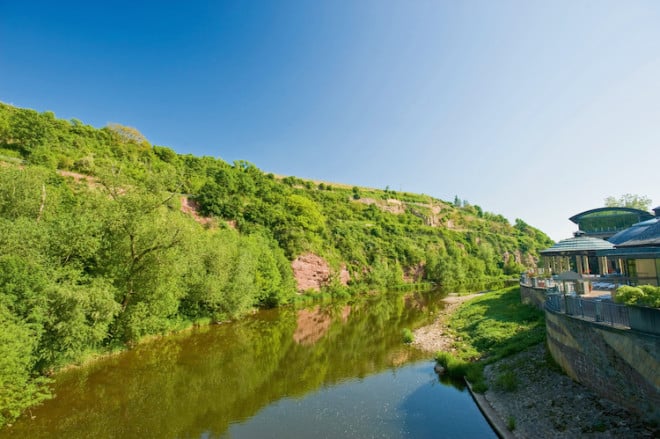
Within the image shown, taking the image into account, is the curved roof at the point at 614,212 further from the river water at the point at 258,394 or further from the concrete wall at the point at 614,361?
the concrete wall at the point at 614,361

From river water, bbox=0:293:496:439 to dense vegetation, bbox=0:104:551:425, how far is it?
1798 mm

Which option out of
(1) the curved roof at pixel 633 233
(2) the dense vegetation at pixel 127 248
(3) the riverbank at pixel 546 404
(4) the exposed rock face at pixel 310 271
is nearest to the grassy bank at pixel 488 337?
(3) the riverbank at pixel 546 404

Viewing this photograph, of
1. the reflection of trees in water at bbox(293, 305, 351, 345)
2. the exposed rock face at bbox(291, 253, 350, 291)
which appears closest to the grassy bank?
the reflection of trees in water at bbox(293, 305, 351, 345)

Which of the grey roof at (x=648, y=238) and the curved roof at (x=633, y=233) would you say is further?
the curved roof at (x=633, y=233)

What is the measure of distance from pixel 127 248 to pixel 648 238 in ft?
93.2

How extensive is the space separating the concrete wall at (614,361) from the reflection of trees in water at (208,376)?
1005cm

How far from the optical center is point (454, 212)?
145 metres

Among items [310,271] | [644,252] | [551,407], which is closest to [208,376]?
[551,407]

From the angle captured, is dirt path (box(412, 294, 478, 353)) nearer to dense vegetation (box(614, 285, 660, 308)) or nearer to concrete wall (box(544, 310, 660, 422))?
concrete wall (box(544, 310, 660, 422))

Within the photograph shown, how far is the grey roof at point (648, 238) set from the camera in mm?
13519

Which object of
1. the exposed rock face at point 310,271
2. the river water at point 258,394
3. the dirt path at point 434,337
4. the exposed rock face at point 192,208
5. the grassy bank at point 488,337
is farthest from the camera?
the exposed rock face at point 310,271

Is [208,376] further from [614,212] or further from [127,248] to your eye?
[614,212]

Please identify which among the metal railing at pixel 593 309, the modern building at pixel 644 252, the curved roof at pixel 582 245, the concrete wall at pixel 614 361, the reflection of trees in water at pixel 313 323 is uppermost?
the curved roof at pixel 582 245

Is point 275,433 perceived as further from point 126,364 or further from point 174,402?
point 126,364
